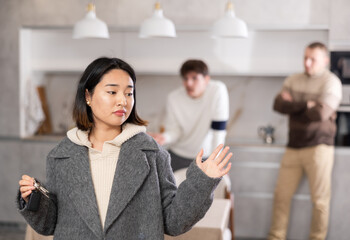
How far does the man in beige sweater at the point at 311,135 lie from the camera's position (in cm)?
403

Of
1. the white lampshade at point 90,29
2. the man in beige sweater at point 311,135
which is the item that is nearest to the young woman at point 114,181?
the white lampshade at point 90,29

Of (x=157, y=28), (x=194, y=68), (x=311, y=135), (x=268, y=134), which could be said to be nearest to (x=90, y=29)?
(x=157, y=28)

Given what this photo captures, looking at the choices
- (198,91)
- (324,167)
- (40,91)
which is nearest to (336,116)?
(324,167)

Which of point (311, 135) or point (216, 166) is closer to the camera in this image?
point (216, 166)

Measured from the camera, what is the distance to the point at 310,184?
4168 mm

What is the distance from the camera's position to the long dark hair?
5.06ft

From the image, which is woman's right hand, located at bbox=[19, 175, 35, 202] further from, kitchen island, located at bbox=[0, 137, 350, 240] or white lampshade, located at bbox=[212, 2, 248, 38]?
kitchen island, located at bbox=[0, 137, 350, 240]

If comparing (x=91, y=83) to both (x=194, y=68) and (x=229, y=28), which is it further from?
(x=194, y=68)

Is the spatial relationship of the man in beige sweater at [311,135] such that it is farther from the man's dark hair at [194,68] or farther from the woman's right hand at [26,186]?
the woman's right hand at [26,186]

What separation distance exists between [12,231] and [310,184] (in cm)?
252

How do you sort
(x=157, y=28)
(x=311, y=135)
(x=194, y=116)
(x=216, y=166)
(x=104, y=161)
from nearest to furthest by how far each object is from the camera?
(x=216, y=166), (x=104, y=161), (x=157, y=28), (x=194, y=116), (x=311, y=135)

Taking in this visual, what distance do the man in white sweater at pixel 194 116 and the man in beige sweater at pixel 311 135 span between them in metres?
0.70

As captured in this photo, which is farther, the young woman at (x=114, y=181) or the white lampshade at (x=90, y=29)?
the white lampshade at (x=90, y=29)

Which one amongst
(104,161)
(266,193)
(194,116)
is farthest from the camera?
(266,193)
